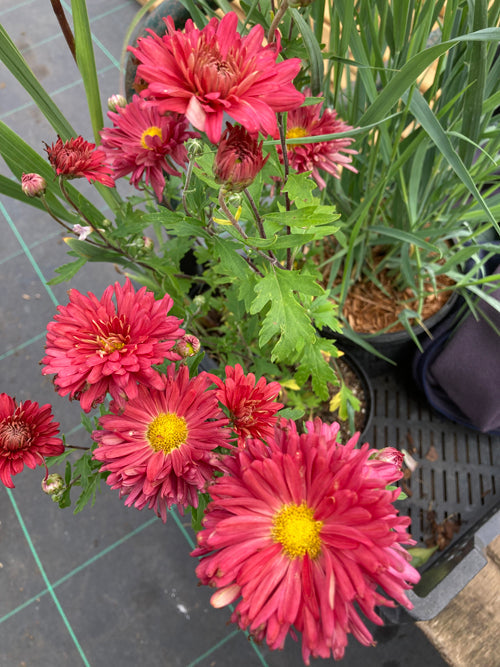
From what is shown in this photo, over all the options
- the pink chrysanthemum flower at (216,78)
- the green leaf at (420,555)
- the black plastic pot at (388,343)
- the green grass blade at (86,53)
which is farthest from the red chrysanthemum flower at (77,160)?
the green leaf at (420,555)

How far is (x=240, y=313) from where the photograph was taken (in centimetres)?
71

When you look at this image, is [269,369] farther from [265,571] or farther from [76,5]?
[76,5]

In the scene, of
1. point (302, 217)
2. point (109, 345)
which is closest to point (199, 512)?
point (109, 345)

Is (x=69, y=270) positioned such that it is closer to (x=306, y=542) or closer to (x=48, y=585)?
(x=306, y=542)

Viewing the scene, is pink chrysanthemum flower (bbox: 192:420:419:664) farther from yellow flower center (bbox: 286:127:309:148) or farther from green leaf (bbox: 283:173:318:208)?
yellow flower center (bbox: 286:127:309:148)

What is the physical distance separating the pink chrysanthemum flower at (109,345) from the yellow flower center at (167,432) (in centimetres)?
6

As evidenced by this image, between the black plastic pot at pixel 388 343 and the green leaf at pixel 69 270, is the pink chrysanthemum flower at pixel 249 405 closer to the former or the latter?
the green leaf at pixel 69 270

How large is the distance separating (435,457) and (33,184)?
0.83 metres

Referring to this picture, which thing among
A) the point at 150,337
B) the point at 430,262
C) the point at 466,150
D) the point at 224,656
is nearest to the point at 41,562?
the point at 224,656

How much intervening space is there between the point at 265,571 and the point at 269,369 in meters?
0.37

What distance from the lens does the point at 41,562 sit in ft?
3.54

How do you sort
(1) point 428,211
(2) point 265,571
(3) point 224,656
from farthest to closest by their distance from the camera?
(3) point 224,656 < (1) point 428,211 < (2) point 265,571

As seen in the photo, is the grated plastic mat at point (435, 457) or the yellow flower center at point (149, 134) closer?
the yellow flower center at point (149, 134)

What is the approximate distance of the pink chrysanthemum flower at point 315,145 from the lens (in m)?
0.55
